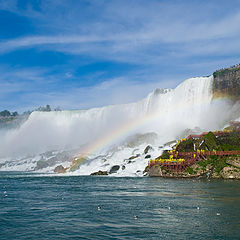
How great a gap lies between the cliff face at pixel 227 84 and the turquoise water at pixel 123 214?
48371 mm

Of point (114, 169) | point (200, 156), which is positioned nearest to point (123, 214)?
point (200, 156)

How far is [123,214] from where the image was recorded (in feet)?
67.4

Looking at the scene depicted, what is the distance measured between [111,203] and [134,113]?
68524mm

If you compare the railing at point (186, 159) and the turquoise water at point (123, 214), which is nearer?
the turquoise water at point (123, 214)

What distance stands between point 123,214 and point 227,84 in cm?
6152

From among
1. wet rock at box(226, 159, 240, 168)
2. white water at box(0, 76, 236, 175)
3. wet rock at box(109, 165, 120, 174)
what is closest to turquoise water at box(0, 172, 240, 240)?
wet rock at box(226, 159, 240, 168)

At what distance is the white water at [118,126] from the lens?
7150 centimetres

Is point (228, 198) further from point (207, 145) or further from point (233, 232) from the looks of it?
point (207, 145)

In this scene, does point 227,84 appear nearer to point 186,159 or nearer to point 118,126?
point 118,126

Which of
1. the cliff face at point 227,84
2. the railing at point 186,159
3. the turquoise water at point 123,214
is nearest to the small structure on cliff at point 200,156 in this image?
the railing at point 186,159

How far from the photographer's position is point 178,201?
81.3 feet

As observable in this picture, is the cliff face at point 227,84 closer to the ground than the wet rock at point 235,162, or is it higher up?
higher up

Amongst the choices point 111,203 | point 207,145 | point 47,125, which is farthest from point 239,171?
point 47,125

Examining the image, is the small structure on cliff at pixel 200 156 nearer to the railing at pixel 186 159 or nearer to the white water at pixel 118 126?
the railing at pixel 186 159
